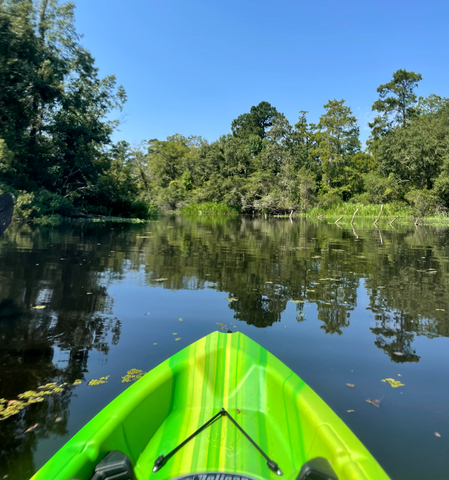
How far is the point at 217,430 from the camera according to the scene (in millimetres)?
2391

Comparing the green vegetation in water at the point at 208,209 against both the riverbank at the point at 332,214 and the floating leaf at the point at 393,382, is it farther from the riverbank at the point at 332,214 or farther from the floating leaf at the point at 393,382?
the floating leaf at the point at 393,382

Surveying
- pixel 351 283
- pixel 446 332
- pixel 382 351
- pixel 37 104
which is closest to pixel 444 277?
pixel 351 283

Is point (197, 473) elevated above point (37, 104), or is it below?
below

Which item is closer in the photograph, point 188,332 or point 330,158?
point 188,332

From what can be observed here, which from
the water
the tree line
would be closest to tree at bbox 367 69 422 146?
the tree line

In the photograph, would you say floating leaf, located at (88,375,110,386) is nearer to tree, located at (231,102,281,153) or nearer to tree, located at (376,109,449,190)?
tree, located at (376,109,449,190)

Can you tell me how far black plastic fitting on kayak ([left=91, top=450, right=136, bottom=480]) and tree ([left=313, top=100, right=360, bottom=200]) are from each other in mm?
41136

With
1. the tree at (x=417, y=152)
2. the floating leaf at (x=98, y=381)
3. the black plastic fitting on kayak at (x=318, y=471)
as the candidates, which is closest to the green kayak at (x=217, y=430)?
the black plastic fitting on kayak at (x=318, y=471)

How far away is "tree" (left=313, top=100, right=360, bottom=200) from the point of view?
1603 inches

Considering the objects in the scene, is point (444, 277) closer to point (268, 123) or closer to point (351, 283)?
point (351, 283)

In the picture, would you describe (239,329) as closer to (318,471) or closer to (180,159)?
(318,471)

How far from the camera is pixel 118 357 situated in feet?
12.3

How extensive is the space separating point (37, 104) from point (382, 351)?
2499cm

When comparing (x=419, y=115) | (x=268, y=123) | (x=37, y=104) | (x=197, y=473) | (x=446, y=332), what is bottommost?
(x=197, y=473)
